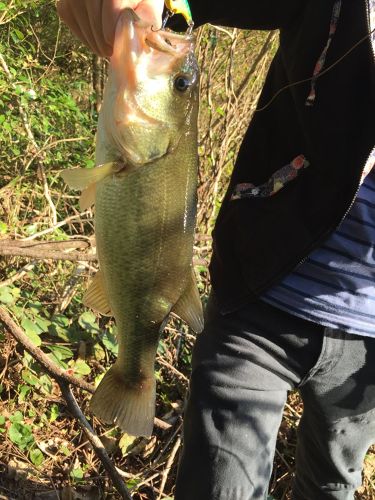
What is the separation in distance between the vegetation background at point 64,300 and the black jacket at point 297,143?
0.78 metres

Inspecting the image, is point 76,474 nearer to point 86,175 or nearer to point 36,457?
point 36,457

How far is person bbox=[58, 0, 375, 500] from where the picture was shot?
1604mm

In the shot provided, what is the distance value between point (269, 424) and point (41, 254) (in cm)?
110

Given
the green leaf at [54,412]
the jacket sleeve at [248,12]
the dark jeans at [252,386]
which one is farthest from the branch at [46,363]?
the jacket sleeve at [248,12]

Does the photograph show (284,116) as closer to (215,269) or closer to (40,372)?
(215,269)

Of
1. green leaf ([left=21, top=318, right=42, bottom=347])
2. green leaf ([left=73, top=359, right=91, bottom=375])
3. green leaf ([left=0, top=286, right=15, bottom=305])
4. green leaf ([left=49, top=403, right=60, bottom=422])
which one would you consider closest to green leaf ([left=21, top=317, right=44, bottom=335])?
green leaf ([left=21, top=318, right=42, bottom=347])

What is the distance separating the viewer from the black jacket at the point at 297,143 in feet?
5.17

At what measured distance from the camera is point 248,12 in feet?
5.35

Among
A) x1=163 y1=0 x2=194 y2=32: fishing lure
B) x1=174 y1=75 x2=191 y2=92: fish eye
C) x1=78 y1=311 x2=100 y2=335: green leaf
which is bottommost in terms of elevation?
x1=78 y1=311 x2=100 y2=335: green leaf

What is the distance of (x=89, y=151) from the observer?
4.38 m

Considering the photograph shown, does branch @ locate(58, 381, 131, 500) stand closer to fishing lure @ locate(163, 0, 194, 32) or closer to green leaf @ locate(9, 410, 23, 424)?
green leaf @ locate(9, 410, 23, 424)

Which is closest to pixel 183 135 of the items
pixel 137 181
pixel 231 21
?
pixel 137 181

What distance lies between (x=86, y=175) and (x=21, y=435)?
205 cm

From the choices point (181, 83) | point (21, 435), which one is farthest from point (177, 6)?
point (21, 435)
